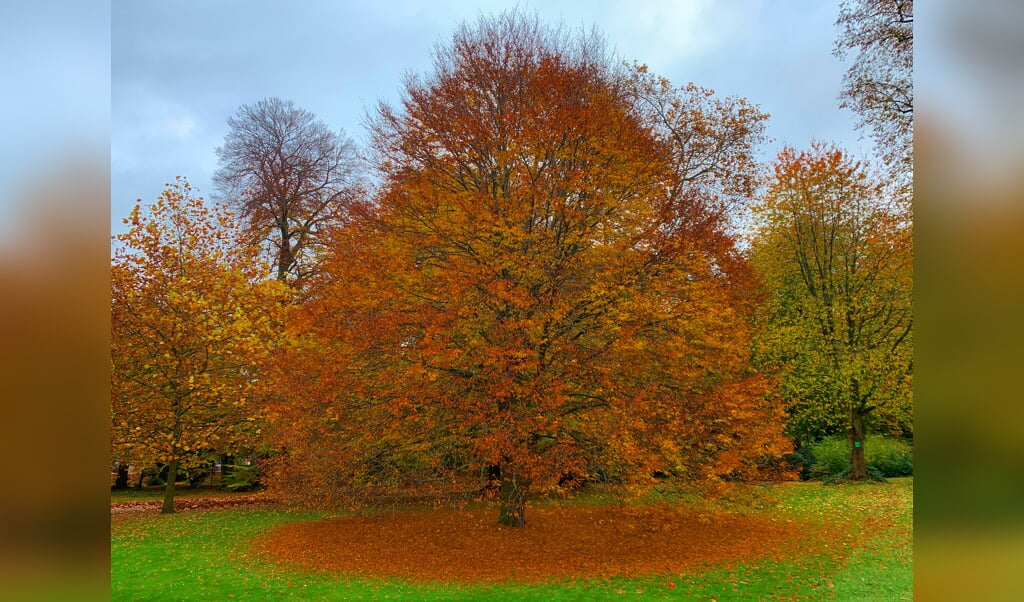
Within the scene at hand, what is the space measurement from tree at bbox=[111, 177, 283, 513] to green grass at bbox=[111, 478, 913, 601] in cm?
280

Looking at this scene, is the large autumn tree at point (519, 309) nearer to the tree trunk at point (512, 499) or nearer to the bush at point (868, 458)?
the tree trunk at point (512, 499)

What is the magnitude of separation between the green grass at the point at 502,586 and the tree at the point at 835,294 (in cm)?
654

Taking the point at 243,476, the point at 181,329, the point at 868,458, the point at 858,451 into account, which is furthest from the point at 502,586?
the point at 868,458

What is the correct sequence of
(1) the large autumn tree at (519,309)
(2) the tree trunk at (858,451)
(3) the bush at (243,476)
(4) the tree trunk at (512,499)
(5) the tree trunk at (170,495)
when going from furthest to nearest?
(3) the bush at (243,476)
(2) the tree trunk at (858,451)
(5) the tree trunk at (170,495)
(4) the tree trunk at (512,499)
(1) the large autumn tree at (519,309)

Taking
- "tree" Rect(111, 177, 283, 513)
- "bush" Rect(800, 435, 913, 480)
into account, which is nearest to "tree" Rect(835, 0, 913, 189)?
"bush" Rect(800, 435, 913, 480)

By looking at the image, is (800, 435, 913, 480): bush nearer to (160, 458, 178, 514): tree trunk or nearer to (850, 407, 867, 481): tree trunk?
(850, 407, 867, 481): tree trunk

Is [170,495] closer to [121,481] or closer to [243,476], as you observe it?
[243,476]

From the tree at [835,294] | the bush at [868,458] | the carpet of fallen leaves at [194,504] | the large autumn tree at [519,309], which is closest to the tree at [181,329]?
the carpet of fallen leaves at [194,504]

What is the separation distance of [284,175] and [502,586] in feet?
46.9

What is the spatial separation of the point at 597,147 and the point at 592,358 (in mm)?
3411

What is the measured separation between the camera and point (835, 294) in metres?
18.1

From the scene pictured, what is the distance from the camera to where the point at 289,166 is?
17.8 m

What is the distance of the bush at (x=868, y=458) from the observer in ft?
57.4
